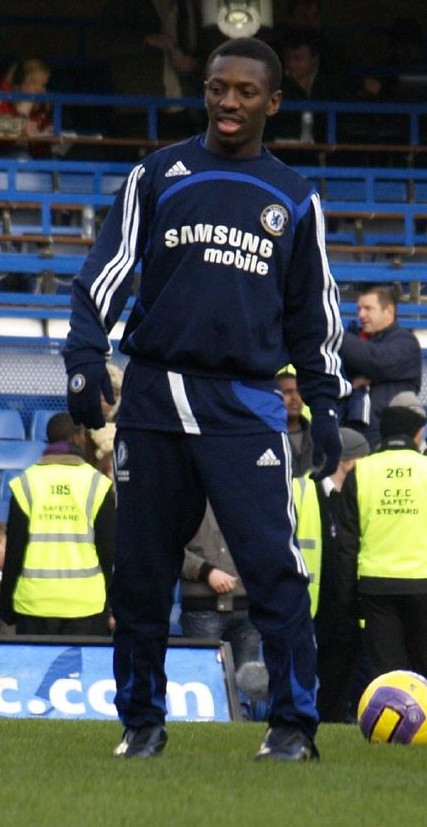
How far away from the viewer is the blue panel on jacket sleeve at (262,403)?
4.64 metres

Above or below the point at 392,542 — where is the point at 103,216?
above

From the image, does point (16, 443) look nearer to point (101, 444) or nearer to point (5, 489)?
point (5, 489)

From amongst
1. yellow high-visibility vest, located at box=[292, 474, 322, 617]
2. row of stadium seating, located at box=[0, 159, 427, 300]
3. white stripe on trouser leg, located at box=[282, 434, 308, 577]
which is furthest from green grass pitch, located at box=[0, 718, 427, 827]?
row of stadium seating, located at box=[0, 159, 427, 300]

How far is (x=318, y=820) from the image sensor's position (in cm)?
380

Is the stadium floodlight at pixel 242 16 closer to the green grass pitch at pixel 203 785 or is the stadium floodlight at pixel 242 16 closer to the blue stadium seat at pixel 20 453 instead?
the blue stadium seat at pixel 20 453

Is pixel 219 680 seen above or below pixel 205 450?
below

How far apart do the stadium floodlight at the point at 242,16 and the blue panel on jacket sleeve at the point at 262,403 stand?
11.2 m

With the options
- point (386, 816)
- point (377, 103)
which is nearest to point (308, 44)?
point (377, 103)

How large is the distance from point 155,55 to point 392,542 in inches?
379

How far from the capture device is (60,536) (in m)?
9.12

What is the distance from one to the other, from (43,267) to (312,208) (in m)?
9.03

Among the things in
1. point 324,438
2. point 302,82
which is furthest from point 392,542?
point 302,82

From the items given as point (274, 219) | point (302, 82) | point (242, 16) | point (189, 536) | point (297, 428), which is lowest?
point (297, 428)

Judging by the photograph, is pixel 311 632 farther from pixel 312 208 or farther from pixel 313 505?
pixel 313 505
